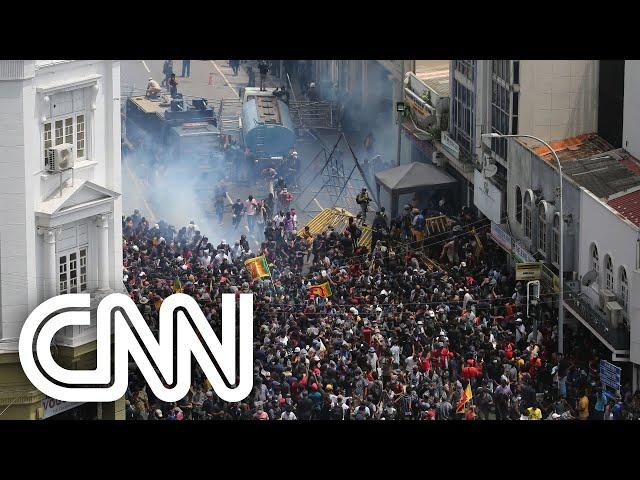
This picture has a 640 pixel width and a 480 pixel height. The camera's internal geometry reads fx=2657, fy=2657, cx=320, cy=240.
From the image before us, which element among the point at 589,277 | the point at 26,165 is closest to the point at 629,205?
the point at 589,277

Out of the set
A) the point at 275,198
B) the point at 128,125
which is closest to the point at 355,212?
the point at 275,198

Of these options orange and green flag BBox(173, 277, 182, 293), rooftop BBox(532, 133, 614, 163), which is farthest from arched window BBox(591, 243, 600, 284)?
orange and green flag BBox(173, 277, 182, 293)

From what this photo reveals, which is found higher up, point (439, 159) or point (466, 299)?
point (439, 159)

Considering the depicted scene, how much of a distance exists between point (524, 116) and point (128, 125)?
466 inches

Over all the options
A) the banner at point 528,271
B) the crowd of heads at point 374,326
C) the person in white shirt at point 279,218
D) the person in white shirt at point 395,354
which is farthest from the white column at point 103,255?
the person in white shirt at point 279,218

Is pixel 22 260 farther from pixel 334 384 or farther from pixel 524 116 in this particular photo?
pixel 524 116

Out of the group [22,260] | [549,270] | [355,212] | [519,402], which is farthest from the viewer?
[355,212]

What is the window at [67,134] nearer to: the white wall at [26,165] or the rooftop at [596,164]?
the white wall at [26,165]

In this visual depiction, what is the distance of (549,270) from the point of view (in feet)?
227

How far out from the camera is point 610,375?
64312mm

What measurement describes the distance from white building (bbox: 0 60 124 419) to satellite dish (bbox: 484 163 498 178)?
14841 mm

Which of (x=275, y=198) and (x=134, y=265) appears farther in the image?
(x=275, y=198)

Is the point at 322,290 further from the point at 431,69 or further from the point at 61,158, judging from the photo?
the point at 431,69

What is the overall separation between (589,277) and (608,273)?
0.80 meters
